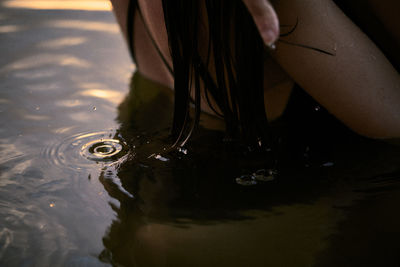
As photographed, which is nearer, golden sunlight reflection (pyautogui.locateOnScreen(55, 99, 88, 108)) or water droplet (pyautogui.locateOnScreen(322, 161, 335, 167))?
water droplet (pyautogui.locateOnScreen(322, 161, 335, 167))

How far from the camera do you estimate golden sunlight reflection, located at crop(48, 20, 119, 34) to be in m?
1.31

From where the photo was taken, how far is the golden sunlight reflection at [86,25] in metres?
1.31

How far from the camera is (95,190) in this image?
666 millimetres

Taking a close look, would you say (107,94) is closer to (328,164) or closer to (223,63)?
(223,63)

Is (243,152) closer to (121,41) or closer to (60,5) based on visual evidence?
(121,41)

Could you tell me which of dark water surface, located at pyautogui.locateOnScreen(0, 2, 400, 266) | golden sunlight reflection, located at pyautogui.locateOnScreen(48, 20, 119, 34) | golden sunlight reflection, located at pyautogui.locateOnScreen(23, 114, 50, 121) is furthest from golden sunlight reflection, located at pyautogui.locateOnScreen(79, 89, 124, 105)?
golden sunlight reflection, located at pyautogui.locateOnScreen(48, 20, 119, 34)

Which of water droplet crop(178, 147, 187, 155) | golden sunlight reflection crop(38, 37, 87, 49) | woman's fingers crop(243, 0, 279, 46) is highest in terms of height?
woman's fingers crop(243, 0, 279, 46)

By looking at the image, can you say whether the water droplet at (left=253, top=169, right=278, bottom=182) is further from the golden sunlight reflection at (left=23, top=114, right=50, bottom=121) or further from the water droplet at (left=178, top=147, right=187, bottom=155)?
the golden sunlight reflection at (left=23, top=114, right=50, bottom=121)

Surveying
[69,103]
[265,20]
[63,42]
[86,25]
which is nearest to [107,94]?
[69,103]

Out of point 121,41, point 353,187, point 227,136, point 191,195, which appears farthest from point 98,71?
point 353,187

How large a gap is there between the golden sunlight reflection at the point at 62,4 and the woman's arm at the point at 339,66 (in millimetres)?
847

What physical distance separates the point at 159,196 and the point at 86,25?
31.9 inches

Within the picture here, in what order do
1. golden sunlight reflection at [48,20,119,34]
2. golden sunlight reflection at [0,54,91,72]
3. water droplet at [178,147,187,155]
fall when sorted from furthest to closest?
1. golden sunlight reflection at [48,20,119,34]
2. golden sunlight reflection at [0,54,91,72]
3. water droplet at [178,147,187,155]

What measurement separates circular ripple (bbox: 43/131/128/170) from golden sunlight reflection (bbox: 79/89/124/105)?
16cm
